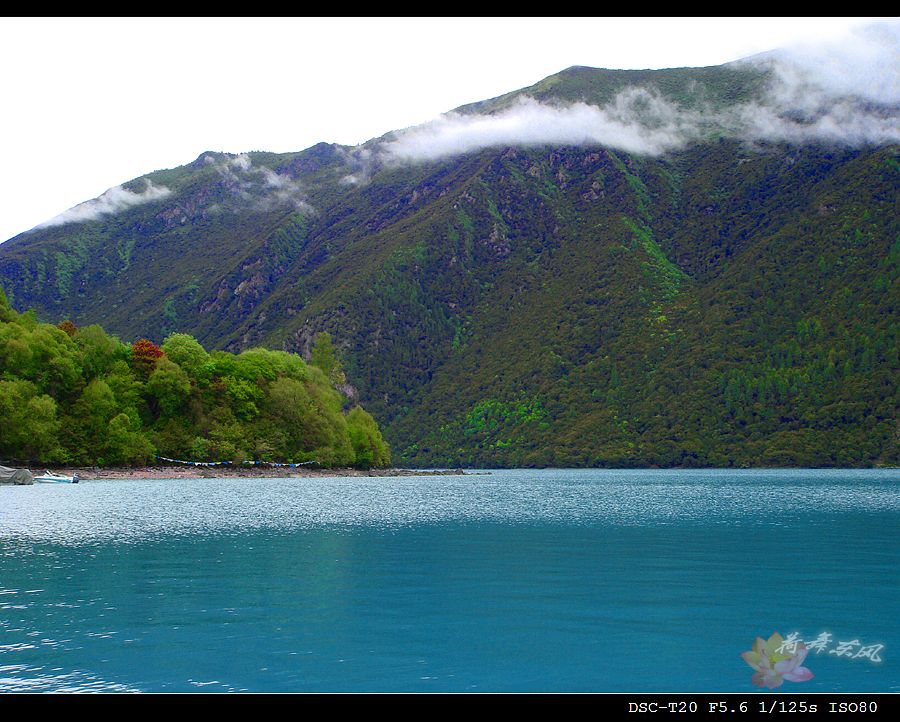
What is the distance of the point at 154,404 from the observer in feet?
533

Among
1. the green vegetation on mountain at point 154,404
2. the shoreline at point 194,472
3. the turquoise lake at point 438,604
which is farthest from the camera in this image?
the shoreline at point 194,472

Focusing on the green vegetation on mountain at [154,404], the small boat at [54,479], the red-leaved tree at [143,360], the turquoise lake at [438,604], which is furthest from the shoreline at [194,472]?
the turquoise lake at [438,604]

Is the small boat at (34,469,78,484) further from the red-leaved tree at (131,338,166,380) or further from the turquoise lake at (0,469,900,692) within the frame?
the turquoise lake at (0,469,900,692)

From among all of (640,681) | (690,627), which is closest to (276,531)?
(690,627)

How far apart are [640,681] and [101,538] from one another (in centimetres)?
3609

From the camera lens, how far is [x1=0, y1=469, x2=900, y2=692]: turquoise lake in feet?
64.0

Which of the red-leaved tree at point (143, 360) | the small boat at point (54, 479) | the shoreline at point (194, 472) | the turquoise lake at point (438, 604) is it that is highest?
the red-leaved tree at point (143, 360)

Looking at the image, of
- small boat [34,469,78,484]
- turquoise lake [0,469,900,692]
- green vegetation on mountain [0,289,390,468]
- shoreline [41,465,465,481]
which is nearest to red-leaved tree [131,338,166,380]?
green vegetation on mountain [0,289,390,468]

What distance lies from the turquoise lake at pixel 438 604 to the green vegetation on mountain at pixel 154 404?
88.3m

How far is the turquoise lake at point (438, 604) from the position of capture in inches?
768

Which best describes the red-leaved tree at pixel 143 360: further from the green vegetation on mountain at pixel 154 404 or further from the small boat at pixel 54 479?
the small boat at pixel 54 479
